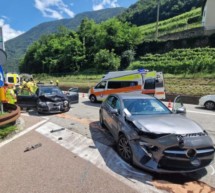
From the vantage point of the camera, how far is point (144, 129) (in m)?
5.72

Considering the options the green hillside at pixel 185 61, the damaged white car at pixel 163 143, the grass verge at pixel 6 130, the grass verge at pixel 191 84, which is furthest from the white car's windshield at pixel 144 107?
the green hillside at pixel 185 61

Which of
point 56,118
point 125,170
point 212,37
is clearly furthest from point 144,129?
point 212,37

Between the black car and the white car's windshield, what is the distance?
23.1ft

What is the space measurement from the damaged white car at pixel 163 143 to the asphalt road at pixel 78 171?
28 centimetres

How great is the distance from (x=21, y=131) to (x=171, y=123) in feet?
18.8

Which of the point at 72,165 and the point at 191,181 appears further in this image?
the point at 72,165

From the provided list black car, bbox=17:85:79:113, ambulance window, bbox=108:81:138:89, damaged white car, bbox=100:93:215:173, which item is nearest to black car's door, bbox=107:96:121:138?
damaged white car, bbox=100:93:215:173

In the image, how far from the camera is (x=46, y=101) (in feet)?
46.0

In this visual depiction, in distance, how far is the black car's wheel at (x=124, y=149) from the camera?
606cm

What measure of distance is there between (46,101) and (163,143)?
32.2 feet

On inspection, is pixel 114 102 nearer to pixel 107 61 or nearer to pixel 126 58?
pixel 107 61

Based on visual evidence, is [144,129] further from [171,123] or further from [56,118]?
[56,118]

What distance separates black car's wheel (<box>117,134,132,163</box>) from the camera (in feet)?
19.9

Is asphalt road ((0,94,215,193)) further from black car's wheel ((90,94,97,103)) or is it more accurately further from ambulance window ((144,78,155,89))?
black car's wheel ((90,94,97,103))
